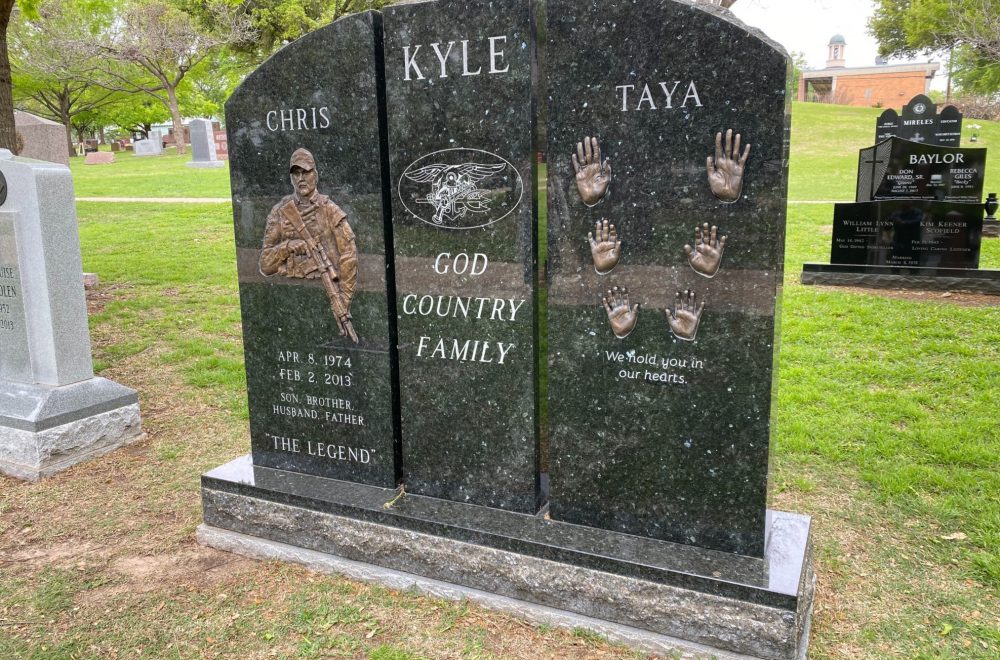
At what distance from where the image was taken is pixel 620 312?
9.93ft

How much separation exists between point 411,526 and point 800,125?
41299 millimetres

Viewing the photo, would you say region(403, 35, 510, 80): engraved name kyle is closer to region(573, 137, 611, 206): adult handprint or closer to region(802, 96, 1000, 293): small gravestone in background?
region(573, 137, 611, 206): adult handprint

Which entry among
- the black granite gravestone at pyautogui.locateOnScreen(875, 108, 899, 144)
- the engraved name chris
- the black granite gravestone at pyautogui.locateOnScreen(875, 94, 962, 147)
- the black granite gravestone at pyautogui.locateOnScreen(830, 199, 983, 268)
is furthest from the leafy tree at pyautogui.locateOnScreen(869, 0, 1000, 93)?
the engraved name chris

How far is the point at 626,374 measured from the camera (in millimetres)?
3082

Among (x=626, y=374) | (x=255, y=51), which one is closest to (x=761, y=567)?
(x=626, y=374)

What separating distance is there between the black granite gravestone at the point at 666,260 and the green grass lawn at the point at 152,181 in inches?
710

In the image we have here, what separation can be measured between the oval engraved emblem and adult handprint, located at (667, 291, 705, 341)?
782 millimetres

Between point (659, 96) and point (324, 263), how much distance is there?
175cm

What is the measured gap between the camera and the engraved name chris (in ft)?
10.8

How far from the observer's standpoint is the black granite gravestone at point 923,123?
559 inches

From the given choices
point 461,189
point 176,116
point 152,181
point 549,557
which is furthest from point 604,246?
point 176,116

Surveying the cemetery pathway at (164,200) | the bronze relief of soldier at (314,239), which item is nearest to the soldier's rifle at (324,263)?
the bronze relief of soldier at (314,239)

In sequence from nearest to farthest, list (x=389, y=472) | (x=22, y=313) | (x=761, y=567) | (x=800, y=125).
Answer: (x=761, y=567) → (x=389, y=472) → (x=22, y=313) → (x=800, y=125)

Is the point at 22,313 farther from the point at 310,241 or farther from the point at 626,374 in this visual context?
the point at 626,374
